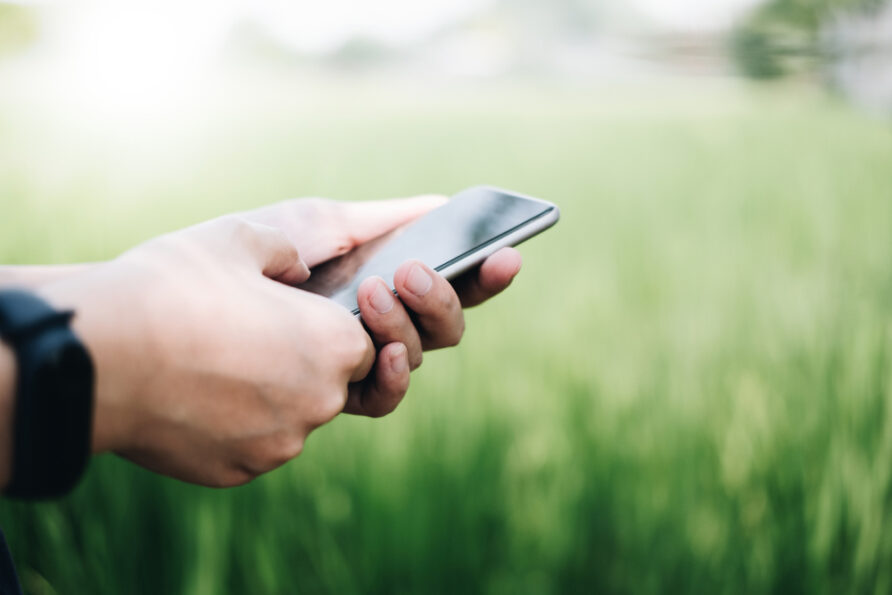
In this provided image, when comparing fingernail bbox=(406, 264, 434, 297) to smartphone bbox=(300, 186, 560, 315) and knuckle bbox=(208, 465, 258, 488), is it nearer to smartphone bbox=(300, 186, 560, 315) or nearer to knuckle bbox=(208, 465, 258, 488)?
smartphone bbox=(300, 186, 560, 315)

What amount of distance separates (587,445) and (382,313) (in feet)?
2.11

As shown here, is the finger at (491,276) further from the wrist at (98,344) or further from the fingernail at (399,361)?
the wrist at (98,344)

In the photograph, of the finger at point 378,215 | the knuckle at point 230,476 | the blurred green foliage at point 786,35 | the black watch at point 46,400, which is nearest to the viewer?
the black watch at point 46,400

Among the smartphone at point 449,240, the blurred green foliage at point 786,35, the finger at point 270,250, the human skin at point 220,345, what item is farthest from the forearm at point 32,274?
the blurred green foliage at point 786,35

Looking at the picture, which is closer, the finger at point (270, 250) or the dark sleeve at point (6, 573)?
the dark sleeve at point (6, 573)

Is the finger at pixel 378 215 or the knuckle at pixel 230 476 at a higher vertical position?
the finger at pixel 378 215

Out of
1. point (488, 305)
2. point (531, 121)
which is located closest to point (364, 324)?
point (488, 305)

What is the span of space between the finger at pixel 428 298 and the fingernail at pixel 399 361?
5cm

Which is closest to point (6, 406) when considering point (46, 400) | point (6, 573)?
point (46, 400)

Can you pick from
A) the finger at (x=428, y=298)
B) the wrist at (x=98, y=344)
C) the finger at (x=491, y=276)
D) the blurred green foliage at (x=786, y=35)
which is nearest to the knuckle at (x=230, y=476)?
the wrist at (x=98, y=344)

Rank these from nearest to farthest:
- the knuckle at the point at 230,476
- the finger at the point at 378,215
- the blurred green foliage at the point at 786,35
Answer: the knuckle at the point at 230,476
the finger at the point at 378,215
the blurred green foliage at the point at 786,35

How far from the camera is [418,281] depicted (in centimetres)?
70

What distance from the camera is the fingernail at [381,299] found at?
26.8 inches

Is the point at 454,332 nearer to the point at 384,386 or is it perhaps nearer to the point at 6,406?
the point at 384,386
